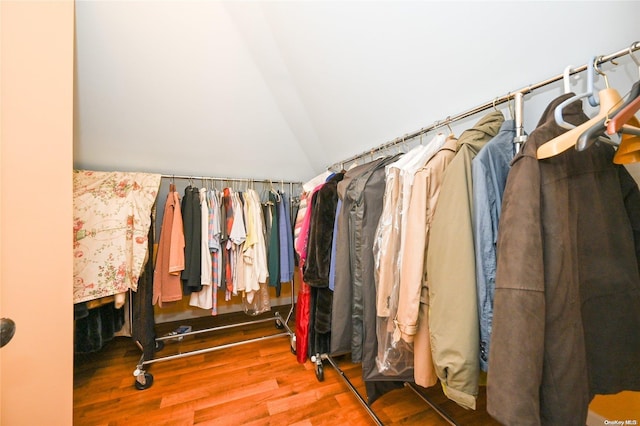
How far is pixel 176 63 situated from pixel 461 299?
201 centimetres

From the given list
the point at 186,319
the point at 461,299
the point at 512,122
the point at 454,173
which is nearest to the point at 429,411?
the point at 461,299

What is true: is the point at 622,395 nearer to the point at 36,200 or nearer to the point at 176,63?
the point at 36,200

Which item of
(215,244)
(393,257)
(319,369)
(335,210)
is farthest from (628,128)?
(215,244)

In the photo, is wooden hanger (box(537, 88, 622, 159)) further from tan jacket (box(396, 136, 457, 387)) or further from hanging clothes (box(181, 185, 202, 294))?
hanging clothes (box(181, 185, 202, 294))

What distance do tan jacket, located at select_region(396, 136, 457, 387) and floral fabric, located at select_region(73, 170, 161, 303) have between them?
1.68 metres

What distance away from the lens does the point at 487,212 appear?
2.13 ft

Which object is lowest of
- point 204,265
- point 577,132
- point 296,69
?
point 204,265

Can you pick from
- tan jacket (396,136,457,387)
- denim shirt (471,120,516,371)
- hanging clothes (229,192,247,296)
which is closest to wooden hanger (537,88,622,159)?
denim shirt (471,120,516,371)

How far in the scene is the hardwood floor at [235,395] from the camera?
4.11 feet

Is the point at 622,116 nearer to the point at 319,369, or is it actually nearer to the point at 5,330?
the point at 5,330

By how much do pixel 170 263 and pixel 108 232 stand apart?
1.36 feet

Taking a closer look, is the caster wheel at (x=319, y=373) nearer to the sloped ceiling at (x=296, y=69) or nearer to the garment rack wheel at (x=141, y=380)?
the garment rack wheel at (x=141, y=380)

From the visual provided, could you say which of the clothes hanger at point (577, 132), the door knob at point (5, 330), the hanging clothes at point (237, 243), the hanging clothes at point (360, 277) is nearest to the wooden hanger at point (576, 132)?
the clothes hanger at point (577, 132)

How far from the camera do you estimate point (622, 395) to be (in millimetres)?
950
